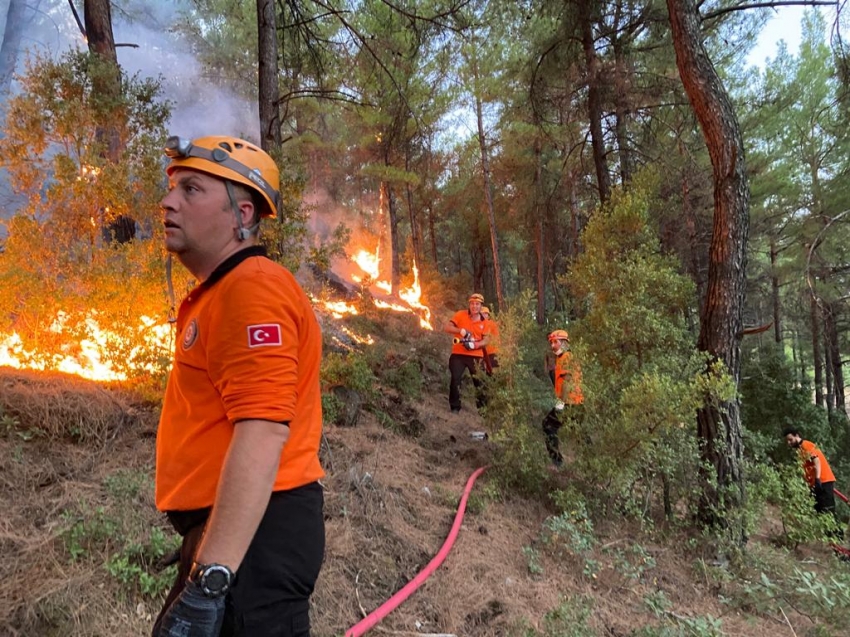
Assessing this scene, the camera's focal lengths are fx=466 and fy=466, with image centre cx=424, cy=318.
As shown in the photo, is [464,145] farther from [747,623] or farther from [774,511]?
[747,623]

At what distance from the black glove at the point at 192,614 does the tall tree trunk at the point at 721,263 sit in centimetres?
499

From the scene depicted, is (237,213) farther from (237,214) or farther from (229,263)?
(229,263)

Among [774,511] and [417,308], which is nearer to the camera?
[774,511]

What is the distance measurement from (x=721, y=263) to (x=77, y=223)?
6.90m

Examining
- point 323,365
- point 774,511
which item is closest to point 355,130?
point 323,365

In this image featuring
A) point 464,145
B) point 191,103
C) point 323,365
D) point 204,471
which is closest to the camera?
point 204,471

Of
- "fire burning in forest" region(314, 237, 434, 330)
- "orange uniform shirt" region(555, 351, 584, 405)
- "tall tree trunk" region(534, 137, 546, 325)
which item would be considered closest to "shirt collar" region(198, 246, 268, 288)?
"orange uniform shirt" region(555, 351, 584, 405)

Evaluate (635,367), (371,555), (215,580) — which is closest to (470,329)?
(635,367)

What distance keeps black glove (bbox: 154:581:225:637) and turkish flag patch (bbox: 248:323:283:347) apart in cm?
60

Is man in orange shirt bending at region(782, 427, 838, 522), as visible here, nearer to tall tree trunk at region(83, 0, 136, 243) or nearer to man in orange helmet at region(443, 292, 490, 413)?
man in orange helmet at region(443, 292, 490, 413)

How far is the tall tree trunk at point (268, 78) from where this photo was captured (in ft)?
19.8

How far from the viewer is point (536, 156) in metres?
17.1

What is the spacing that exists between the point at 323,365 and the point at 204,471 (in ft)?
17.6

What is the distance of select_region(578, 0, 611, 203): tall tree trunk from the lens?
325 inches
